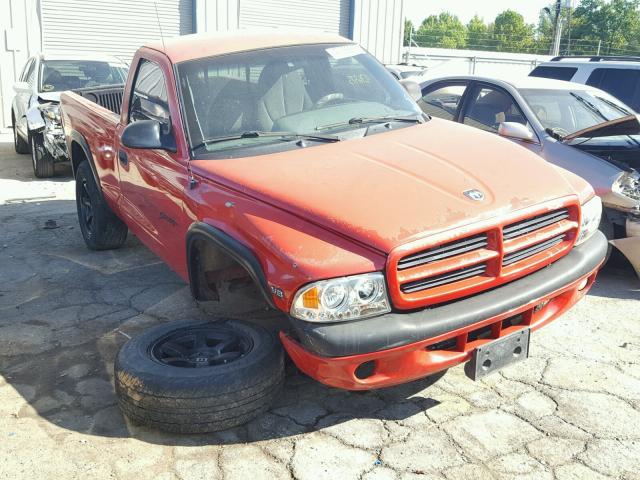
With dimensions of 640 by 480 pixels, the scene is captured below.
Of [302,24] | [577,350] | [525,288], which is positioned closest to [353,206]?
[525,288]

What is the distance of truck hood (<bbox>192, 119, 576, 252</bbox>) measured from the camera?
9.64ft

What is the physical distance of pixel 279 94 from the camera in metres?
4.07

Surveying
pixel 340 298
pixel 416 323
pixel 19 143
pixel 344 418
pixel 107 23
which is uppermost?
pixel 107 23

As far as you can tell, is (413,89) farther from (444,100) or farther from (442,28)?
(442,28)

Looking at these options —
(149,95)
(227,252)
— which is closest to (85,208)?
(149,95)

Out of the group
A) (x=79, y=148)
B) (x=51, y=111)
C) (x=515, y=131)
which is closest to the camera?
(x=515, y=131)

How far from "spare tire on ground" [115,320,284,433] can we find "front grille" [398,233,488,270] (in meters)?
0.87

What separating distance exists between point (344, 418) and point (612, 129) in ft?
11.8

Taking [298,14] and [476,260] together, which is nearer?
[476,260]

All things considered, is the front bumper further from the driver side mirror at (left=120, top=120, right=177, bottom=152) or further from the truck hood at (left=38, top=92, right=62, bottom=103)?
the truck hood at (left=38, top=92, right=62, bottom=103)

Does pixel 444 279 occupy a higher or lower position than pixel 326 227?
lower

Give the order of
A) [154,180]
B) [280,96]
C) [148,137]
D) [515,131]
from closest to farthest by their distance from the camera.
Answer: [148,137] < [280,96] < [154,180] < [515,131]

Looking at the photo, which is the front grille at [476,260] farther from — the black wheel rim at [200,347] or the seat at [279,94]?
the seat at [279,94]

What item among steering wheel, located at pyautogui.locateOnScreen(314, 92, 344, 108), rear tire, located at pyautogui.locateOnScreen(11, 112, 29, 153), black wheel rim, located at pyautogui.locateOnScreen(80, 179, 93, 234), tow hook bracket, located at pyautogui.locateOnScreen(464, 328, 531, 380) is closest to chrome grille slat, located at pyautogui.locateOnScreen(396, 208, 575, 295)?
tow hook bracket, located at pyautogui.locateOnScreen(464, 328, 531, 380)
